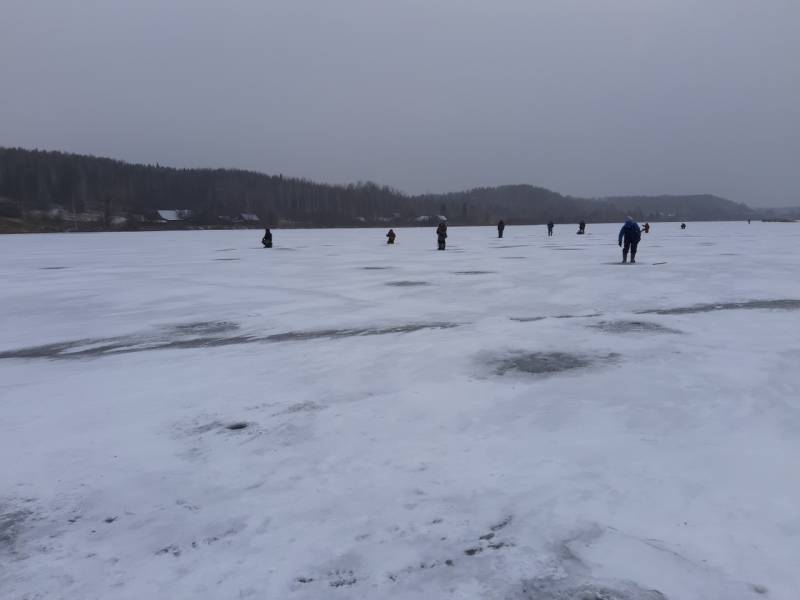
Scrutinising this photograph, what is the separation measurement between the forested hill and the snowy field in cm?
8424

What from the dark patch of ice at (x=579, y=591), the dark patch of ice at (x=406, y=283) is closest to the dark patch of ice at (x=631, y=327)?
the dark patch of ice at (x=579, y=591)

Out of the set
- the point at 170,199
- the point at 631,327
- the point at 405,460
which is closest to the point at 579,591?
the point at 405,460

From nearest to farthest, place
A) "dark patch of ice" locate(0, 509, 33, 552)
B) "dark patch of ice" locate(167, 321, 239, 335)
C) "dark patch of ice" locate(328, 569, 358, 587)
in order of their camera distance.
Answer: "dark patch of ice" locate(328, 569, 358, 587) → "dark patch of ice" locate(0, 509, 33, 552) → "dark patch of ice" locate(167, 321, 239, 335)

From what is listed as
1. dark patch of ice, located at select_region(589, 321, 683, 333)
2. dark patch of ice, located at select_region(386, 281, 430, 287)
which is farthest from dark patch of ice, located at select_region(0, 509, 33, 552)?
dark patch of ice, located at select_region(386, 281, 430, 287)

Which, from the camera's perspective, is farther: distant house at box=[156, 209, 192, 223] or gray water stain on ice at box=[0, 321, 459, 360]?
distant house at box=[156, 209, 192, 223]

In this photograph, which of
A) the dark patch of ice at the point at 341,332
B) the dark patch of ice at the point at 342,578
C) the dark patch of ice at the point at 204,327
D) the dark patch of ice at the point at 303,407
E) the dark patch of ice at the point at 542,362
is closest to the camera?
the dark patch of ice at the point at 342,578

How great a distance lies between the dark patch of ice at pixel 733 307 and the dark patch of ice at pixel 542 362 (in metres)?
3.22

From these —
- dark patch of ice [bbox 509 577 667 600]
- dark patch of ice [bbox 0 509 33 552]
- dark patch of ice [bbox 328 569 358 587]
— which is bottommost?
dark patch of ice [bbox 0 509 33 552]

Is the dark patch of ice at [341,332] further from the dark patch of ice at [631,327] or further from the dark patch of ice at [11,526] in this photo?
the dark patch of ice at [11,526]

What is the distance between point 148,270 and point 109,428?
14470 millimetres

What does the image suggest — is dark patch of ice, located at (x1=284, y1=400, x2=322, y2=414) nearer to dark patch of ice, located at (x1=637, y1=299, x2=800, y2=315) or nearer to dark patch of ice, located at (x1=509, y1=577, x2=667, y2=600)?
dark patch of ice, located at (x1=509, y1=577, x2=667, y2=600)

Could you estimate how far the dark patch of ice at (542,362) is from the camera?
5559 millimetres

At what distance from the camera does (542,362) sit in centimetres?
583

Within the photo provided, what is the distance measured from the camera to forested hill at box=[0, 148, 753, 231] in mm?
94625
